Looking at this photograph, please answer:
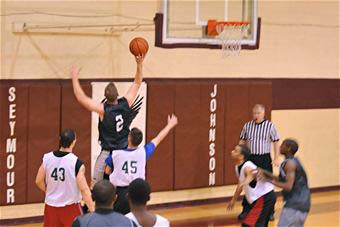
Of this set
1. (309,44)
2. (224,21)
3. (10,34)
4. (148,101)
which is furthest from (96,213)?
(309,44)

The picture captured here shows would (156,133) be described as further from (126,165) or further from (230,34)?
(126,165)

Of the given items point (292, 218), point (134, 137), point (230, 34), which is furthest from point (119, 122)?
point (230, 34)

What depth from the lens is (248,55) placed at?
14594 mm

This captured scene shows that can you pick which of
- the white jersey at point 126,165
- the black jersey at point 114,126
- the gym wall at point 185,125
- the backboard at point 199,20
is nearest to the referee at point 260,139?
the gym wall at point 185,125

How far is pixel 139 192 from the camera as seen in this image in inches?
238

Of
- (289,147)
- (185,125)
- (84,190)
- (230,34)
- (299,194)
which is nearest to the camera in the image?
(84,190)

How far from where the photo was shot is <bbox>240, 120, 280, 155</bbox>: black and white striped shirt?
41.3ft

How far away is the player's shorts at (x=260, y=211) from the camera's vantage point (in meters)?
10.0

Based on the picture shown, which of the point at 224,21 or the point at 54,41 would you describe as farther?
the point at 224,21

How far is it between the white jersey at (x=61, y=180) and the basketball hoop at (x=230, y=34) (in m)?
6.05

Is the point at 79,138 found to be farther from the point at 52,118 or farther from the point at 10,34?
the point at 10,34

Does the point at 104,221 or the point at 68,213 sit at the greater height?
the point at 104,221

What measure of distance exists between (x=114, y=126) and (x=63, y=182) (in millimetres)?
1210

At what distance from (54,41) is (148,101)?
2.04 m
